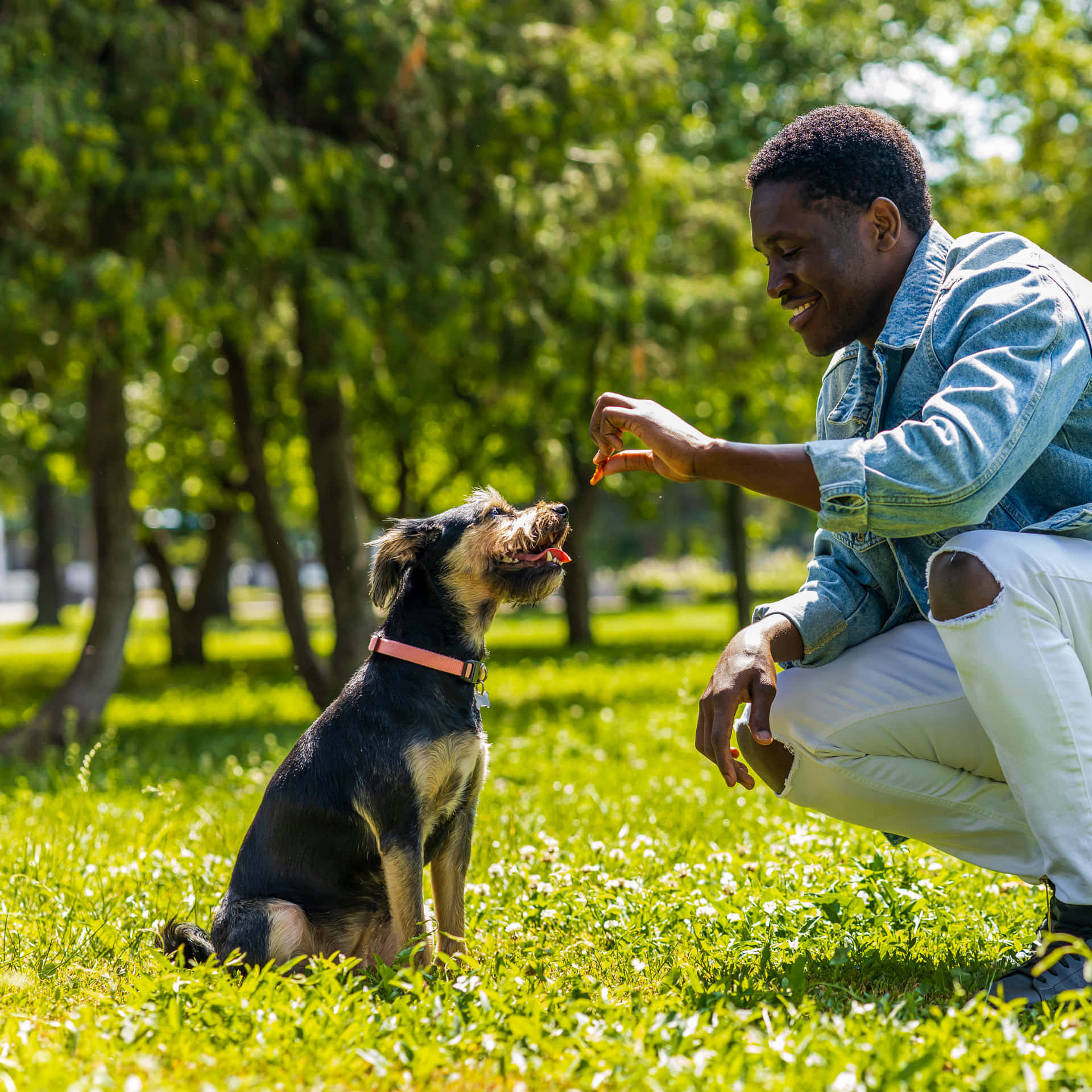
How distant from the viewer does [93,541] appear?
10641 mm

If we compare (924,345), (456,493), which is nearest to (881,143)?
(924,345)

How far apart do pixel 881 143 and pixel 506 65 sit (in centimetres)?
765

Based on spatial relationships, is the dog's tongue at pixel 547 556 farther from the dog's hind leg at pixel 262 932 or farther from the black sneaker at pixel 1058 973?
the black sneaker at pixel 1058 973

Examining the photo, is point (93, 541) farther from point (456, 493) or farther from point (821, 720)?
point (456, 493)

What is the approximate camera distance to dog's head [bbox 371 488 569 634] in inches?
166

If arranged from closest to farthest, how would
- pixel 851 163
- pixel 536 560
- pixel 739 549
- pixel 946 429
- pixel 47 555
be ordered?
pixel 946 429, pixel 851 163, pixel 536 560, pixel 739 549, pixel 47 555

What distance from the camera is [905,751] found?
11.9 ft

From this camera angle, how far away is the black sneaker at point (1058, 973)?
3.04 m

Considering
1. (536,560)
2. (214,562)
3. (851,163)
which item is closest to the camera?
(851,163)

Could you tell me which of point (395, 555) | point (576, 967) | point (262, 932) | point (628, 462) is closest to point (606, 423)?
point (628, 462)

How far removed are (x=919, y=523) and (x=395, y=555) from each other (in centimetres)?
193

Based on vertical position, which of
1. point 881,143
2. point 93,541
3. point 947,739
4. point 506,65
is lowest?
point 947,739

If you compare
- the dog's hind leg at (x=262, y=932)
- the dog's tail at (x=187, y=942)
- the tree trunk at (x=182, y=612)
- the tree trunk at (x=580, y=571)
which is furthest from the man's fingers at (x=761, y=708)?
the tree trunk at (x=182, y=612)

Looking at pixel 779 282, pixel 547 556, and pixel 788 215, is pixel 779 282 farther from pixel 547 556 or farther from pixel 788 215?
pixel 547 556
